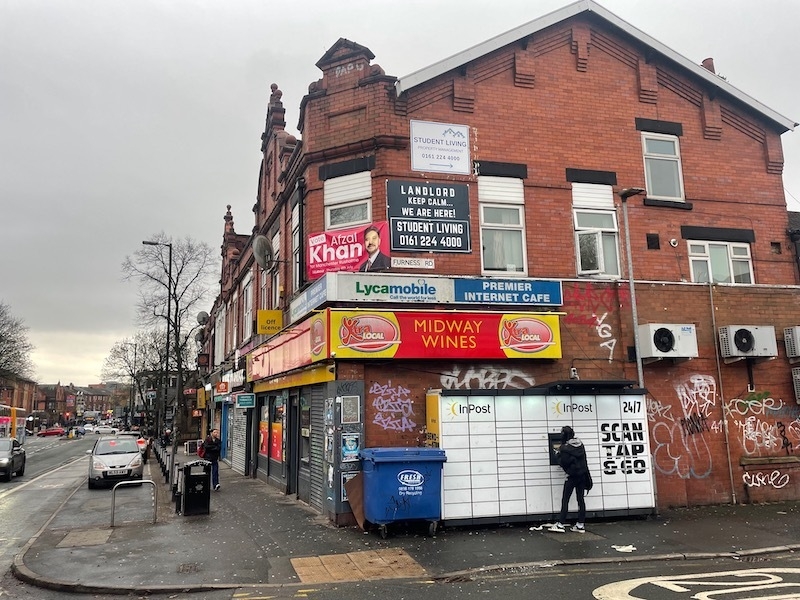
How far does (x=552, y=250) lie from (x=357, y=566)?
7696 millimetres

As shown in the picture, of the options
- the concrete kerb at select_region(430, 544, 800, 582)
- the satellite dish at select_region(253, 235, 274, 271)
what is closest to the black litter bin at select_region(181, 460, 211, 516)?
the satellite dish at select_region(253, 235, 274, 271)

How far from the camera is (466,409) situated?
1064 cm

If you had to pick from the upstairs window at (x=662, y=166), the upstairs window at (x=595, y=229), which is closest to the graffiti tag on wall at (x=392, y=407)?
the upstairs window at (x=595, y=229)

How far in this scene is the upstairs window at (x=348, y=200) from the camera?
485 inches

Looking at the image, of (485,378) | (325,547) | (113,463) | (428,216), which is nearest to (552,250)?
(428,216)

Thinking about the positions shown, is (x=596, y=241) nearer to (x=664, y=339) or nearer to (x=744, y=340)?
(x=664, y=339)

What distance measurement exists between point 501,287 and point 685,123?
22.0 ft

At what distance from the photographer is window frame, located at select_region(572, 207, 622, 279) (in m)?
13.0

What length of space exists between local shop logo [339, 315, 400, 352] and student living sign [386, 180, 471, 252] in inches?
67.1

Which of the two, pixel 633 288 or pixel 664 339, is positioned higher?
pixel 633 288

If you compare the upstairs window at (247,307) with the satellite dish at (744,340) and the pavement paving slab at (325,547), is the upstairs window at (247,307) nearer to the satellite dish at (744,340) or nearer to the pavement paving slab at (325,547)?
the pavement paving slab at (325,547)

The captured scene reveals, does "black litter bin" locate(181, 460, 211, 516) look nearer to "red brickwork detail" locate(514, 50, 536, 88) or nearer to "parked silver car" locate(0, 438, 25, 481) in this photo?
"red brickwork detail" locate(514, 50, 536, 88)

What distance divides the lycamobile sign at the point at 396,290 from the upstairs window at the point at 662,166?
605cm

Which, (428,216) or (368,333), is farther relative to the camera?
(428,216)
